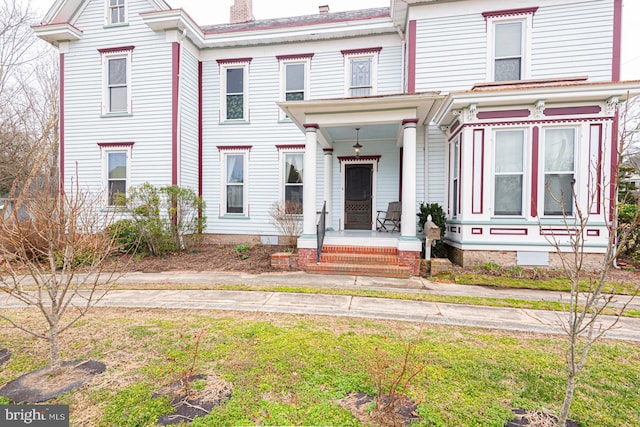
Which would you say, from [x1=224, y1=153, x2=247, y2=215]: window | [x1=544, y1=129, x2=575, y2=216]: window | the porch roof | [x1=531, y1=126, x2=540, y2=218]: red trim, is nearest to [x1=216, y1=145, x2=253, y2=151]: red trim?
[x1=224, y1=153, x2=247, y2=215]: window

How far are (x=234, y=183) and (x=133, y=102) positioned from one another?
14.2ft

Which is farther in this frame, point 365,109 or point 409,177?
point 365,109

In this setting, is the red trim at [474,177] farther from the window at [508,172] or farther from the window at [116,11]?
the window at [116,11]

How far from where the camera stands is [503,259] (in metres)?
6.89

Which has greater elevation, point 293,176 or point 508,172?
point 293,176

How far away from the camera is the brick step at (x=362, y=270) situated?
6.62 m

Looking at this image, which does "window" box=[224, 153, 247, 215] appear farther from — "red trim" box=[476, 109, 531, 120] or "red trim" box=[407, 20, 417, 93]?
"red trim" box=[476, 109, 531, 120]

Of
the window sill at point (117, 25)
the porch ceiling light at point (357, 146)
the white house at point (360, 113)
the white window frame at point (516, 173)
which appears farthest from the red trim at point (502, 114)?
the window sill at point (117, 25)

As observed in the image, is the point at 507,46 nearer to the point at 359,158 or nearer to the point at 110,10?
the point at 359,158

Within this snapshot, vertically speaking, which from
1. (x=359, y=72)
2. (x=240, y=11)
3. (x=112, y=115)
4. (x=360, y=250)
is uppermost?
(x=240, y=11)

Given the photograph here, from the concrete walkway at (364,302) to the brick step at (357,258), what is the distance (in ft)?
2.03

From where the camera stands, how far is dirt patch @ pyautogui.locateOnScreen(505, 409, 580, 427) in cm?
211

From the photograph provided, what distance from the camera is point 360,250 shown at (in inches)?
290

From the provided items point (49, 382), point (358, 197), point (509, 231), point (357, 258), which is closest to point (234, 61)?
point (358, 197)
